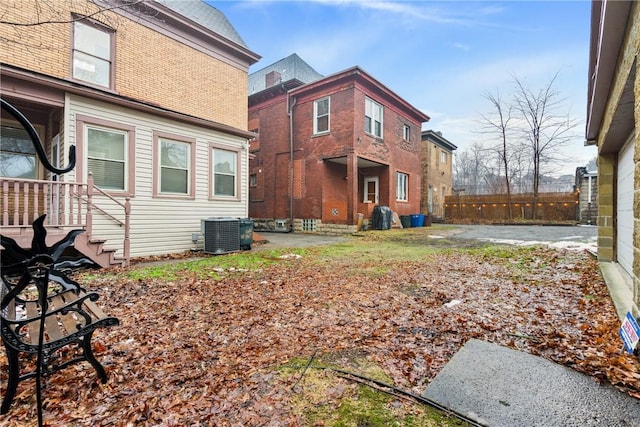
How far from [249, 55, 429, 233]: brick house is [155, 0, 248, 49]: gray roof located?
14.0ft

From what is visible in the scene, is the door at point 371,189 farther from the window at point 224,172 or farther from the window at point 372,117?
the window at point 224,172

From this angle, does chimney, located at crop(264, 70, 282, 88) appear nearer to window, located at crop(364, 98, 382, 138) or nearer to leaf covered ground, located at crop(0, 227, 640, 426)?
window, located at crop(364, 98, 382, 138)

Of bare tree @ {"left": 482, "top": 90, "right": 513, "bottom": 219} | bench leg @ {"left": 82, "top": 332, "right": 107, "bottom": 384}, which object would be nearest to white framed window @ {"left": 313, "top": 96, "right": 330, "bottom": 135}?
bench leg @ {"left": 82, "top": 332, "right": 107, "bottom": 384}

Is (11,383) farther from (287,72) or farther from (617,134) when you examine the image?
(287,72)

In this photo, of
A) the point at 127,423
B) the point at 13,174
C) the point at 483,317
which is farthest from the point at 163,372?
the point at 13,174

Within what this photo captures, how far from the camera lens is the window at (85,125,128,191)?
712 centimetres

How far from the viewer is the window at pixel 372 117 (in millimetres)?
14576

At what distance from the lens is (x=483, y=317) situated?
11.3 feet

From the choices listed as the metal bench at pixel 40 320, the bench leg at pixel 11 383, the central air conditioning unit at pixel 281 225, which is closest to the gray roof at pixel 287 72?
the central air conditioning unit at pixel 281 225

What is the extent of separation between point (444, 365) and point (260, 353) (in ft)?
5.12

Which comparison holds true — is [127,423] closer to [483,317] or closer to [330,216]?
[483,317]

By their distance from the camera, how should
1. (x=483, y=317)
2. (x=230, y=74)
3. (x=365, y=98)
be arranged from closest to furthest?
(x=483, y=317)
(x=230, y=74)
(x=365, y=98)

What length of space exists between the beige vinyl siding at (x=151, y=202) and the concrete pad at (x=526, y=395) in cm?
780

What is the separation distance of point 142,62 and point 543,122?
2591 cm
